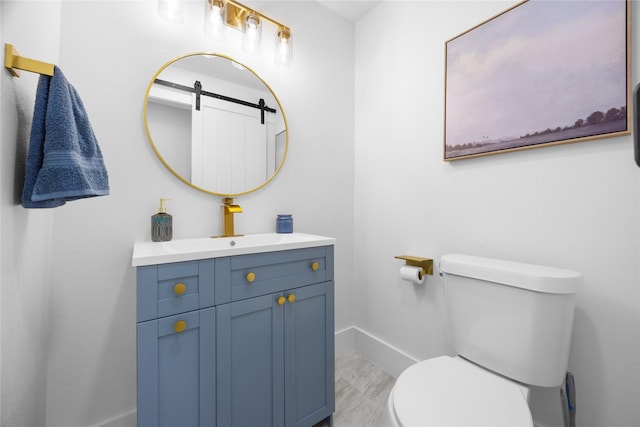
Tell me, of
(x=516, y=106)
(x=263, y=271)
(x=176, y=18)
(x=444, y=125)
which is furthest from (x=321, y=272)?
(x=176, y=18)

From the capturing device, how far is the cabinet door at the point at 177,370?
0.89 meters

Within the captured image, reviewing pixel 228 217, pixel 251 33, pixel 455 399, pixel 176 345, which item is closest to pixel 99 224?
pixel 228 217

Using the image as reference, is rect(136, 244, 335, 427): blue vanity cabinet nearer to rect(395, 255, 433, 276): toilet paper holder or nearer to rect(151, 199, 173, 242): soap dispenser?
rect(151, 199, 173, 242): soap dispenser

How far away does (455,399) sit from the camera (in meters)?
0.86

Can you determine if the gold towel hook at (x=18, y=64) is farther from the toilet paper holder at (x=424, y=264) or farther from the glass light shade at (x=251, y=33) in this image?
the toilet paper holder at (x=424, y=264)

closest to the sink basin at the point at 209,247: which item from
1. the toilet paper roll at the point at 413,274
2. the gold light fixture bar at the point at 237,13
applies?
the toilet paper roll at the point at 413,274

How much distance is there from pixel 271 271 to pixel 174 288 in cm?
37

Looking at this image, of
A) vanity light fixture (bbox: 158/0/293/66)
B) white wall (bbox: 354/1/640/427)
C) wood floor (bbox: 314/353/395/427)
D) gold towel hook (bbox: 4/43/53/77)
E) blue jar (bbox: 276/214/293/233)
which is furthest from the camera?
blue jar (bbox: 276/214/293/233)

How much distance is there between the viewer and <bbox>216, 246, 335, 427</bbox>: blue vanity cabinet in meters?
1.07

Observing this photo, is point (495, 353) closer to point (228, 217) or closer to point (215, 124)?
point (228, 217)

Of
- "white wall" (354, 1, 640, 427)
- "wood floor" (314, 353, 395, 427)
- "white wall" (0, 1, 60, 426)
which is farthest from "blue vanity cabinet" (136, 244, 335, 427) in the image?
"white wall" (354, 1, 640, 427)

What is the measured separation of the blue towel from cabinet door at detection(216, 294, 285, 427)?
603 mm

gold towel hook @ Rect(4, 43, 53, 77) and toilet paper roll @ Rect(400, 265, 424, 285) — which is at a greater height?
gold towel hook @ Rect(4, 43, 53, 77)

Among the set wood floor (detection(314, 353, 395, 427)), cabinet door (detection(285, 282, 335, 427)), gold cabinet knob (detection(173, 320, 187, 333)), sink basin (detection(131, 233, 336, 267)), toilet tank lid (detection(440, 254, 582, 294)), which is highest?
sink basin (detection(131, 233, 336, 267))
